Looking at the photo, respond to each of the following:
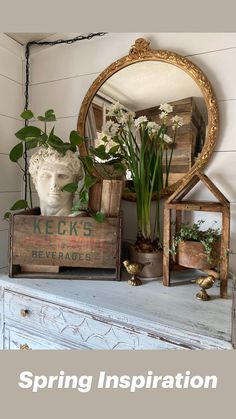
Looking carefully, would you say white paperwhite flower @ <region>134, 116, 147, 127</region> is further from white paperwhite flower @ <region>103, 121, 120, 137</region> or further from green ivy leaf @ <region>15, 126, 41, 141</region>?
green ivy leaf @ <region>15, 126, 41, 141</region>

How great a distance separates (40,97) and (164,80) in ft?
2.19

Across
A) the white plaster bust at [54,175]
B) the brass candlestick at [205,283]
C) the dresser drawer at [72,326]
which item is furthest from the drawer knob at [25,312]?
the brass candlestick at [205,283]

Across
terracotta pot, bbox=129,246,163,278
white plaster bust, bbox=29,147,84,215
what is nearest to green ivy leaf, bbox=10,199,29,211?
white plaster bust, bbox=29,147,84,215

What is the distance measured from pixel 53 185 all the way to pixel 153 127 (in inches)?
17.2

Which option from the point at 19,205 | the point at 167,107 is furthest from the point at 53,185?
the point at 167,107

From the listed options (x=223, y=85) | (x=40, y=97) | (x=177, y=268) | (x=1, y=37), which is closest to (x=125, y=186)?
(x=177, y=268)

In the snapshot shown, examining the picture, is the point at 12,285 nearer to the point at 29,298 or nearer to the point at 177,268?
the point at 29,298

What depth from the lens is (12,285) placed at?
94 centimetres

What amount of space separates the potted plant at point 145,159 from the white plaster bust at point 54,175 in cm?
16

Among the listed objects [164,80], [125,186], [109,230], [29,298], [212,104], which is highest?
[164,80]

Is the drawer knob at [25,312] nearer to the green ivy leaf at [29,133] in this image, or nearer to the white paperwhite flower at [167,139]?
the green ivy leaf at [29,133]

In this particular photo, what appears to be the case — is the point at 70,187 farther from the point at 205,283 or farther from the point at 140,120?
the point at 205,283

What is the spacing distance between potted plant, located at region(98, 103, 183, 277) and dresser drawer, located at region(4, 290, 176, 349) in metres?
0.27

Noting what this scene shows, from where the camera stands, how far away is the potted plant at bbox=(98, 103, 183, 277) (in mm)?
1018
